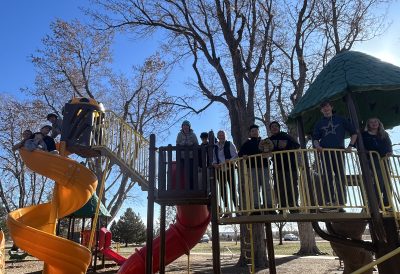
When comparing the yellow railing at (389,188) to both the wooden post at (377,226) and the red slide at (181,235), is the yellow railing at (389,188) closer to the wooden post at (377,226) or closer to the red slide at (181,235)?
the wooden post at (377,226)

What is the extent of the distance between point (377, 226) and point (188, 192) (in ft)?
10.3

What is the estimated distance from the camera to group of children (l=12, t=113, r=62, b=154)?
8.01 m

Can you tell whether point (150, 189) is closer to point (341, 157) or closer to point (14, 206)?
point (341, 157)

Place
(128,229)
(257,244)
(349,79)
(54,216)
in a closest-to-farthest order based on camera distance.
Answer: (349,79) → (54,216) → (257,244) → (128,229)

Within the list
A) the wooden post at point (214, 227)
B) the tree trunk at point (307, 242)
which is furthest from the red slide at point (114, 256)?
the wooden post at point (214, 227)

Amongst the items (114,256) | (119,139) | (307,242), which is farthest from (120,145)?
(307,242)

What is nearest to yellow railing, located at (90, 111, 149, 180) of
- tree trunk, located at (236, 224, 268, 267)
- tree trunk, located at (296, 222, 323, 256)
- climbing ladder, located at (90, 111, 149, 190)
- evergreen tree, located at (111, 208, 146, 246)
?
climbing ladder, located at (90, 111, 149, 190)

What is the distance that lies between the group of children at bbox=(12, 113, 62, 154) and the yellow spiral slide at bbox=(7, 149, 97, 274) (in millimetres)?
177

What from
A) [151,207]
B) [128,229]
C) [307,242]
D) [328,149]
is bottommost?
[307,242]

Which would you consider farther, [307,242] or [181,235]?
[307,242]

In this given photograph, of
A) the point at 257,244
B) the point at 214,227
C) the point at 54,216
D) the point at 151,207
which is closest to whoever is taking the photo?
the point at 214,227

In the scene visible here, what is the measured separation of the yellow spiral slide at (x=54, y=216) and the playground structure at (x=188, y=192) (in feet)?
0.07

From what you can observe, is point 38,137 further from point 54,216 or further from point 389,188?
point 389,188

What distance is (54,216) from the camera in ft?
28.8
